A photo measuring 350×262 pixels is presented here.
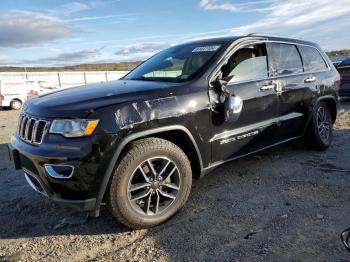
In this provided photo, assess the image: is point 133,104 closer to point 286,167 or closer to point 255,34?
point 255,34

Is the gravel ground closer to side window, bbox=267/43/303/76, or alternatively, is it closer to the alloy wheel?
the alloy wheel

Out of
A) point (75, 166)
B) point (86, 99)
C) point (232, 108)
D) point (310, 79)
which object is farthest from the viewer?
point (310, 79)

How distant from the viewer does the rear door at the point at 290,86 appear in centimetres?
464

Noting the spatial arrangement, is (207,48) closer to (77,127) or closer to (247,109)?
(247,109)

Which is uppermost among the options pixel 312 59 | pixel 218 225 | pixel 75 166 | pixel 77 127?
pixel 312 59

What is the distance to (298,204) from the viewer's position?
12.2 ft

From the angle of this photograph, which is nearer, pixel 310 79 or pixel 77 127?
pixel 77 127

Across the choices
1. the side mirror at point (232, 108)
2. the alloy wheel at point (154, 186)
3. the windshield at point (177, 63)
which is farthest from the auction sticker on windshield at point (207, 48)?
the alloy wheel at point (154, 186)

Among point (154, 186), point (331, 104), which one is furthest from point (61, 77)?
point (154, 186)

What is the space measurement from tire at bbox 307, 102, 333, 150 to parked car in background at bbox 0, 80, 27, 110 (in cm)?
1572

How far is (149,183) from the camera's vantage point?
333cm

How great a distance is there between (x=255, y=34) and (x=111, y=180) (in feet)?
8.87

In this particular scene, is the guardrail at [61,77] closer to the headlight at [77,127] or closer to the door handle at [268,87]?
the door handle at [268,87]

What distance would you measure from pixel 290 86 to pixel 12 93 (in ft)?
52.3
